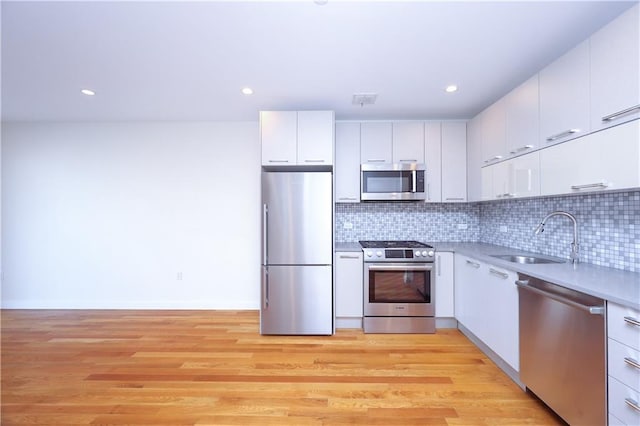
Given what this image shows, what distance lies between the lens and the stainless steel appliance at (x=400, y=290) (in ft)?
9.46

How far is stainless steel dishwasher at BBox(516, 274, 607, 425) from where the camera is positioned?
1339 mm

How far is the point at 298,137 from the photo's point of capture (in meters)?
2.86

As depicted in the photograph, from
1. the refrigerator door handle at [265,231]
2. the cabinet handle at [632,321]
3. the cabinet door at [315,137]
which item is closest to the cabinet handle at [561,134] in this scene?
the cabinet handle at [632,321]

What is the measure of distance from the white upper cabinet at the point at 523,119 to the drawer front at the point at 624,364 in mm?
1459

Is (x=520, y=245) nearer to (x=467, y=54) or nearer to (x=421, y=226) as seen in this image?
(x=421, y=226)

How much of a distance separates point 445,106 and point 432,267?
1.79 meters

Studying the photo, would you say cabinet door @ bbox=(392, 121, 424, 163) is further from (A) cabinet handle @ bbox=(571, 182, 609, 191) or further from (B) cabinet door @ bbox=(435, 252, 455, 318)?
(A) cabinet handle @ bbox=(571, 182, 609, 191)

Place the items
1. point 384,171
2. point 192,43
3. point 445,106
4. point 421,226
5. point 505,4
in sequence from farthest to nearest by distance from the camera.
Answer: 1. point 421,226
2. point 384,171
3. point 445,106
4. point 192,43
5. point 505,4

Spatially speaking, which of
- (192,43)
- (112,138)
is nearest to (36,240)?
(112,138)

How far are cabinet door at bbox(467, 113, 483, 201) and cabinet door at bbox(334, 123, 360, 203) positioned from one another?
1.33 meters

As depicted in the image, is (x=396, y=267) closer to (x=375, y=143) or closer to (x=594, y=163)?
(x=375, y=143)

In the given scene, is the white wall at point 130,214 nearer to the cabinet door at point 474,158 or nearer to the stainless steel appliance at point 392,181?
the stainless steel appliance at point 392,181

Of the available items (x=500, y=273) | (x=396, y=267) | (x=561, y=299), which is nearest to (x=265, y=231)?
(x=396, y=267)

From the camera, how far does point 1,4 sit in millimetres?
1523
